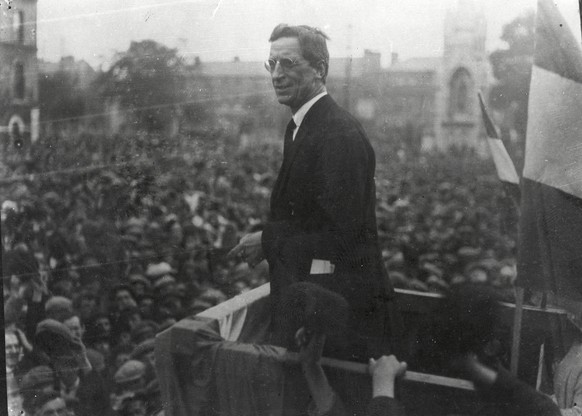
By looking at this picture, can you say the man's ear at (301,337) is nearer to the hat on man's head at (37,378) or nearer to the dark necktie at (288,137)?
the dark necktie at (288,137)

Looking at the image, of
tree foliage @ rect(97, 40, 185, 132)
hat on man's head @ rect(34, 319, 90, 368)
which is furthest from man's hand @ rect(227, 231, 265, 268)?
hat on man's head @ rect(34, 319, 90, 368)

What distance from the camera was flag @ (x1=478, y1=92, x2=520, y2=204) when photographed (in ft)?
10.7

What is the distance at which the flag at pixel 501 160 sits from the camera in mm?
3256

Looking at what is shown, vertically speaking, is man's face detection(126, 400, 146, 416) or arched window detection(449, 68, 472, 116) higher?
arched window detection(449, 68, 472, 116)

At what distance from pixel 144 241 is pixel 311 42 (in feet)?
4.17

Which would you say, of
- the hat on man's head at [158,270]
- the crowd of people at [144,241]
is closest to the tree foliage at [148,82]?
the crowd of people at [144,241]

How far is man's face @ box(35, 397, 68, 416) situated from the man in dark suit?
137 centimetres

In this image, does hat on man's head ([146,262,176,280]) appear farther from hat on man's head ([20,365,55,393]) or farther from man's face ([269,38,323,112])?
man's face ([269,38,323,112])

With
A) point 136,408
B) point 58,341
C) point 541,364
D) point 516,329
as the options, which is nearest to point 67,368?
point 58,341

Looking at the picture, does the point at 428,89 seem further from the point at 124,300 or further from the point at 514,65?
the point at 124,300

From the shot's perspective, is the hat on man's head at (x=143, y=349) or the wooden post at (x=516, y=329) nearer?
the wooden post at (x=516, y=329)

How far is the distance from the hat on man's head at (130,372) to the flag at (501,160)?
199cm

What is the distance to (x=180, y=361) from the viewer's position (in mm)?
3391

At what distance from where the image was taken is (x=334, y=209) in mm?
3176
